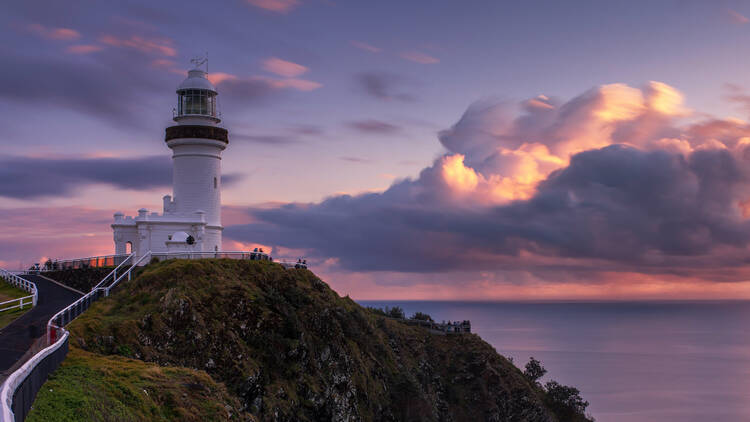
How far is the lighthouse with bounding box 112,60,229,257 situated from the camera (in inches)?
1948

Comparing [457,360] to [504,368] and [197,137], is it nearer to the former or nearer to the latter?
[504,368]

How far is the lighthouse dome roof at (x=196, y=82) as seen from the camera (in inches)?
2064

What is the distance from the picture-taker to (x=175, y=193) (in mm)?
52188

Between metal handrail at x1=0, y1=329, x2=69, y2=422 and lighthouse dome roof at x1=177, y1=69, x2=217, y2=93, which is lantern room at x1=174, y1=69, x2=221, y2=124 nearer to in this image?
lighthouse dome roof at x1=177, y1=69, x2=217, y2=93

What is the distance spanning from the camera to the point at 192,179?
5181 cm

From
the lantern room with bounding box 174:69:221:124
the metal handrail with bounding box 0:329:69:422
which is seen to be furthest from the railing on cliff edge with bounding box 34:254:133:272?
the metal handrail with bounding box 0:329:69:422

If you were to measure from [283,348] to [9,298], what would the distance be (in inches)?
670

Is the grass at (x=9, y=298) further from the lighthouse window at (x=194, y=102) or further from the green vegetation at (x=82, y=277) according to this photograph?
the lighthouse window at (x=194, y=102)

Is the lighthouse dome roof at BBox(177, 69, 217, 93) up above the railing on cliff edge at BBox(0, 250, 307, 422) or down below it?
above

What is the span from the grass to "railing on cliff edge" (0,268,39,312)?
24 cm

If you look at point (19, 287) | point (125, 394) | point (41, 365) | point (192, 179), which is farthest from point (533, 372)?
point (41, 365)

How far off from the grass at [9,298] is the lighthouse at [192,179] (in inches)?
363

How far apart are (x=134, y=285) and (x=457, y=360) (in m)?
31.2

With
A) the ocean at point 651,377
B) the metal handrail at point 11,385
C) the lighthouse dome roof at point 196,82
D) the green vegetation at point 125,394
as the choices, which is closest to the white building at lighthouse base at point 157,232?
the lighthouse dome roof at point 196,82
